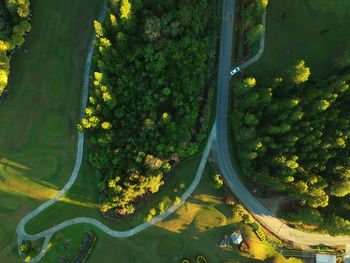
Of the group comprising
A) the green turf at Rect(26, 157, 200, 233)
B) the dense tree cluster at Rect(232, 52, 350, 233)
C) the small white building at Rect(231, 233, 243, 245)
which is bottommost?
the small white building at Rect(231, 233, 243, 245)

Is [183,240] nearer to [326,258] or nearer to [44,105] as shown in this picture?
[326,258]

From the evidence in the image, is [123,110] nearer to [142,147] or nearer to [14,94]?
[142,147]

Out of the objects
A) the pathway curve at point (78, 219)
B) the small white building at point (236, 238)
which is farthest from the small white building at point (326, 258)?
the pathway curve at point (78, 219)

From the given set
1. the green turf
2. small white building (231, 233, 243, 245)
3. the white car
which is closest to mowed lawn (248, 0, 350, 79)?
the white car

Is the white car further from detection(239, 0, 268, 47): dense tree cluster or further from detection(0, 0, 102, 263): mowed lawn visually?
detection(0, 0, 102, 263): mowed lawn

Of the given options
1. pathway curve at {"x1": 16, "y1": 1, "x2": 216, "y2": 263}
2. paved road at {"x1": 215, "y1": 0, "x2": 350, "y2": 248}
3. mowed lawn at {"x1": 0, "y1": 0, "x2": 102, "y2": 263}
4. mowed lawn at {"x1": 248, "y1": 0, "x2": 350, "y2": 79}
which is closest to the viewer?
pathway curve at {"x1": 16, "y1": 1, "x2": 216, "y2": 263}

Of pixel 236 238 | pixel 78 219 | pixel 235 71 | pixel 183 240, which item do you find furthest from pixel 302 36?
pixel 78 219

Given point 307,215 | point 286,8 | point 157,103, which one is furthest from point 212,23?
point 307,215
